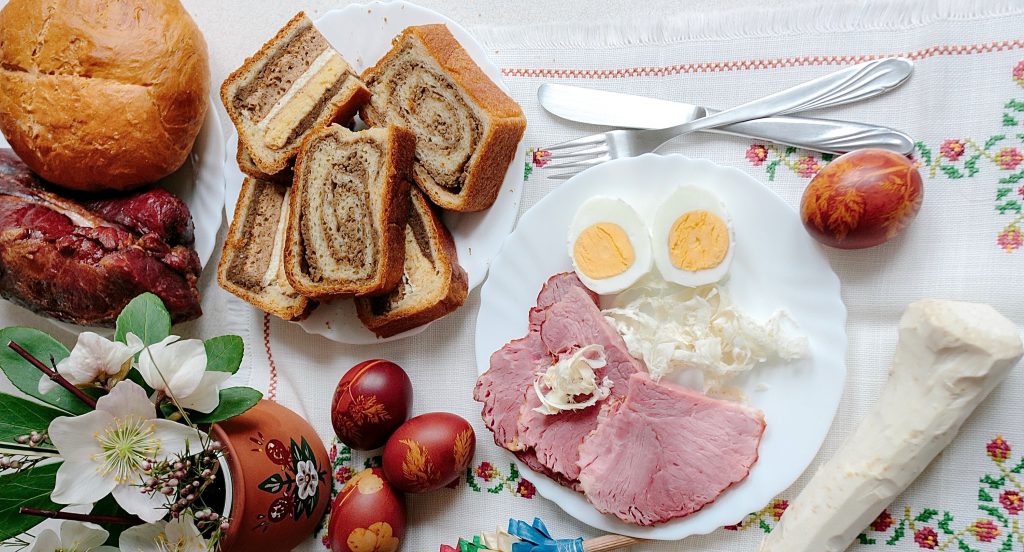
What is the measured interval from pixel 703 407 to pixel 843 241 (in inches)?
16.2

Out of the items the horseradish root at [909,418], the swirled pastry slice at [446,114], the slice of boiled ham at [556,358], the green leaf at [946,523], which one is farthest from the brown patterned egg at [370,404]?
the green leaf at [946,523]

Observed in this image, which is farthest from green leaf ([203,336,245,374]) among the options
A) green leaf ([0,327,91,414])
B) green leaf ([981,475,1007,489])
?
green leaf ([981,475,1007,489])

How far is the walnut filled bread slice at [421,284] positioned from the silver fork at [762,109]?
293mm

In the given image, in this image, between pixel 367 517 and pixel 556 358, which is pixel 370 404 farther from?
pixel 556 358

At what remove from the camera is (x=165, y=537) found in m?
1.15

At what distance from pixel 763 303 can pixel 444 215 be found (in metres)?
0.73

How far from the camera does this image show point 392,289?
5.37 ft

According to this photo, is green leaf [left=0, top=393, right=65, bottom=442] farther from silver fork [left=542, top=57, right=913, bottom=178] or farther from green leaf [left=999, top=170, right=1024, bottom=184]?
green leaf [left=999, top=170, right=1024, bottom=184]

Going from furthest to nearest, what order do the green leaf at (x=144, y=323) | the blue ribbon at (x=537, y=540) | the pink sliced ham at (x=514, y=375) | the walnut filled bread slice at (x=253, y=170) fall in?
the walnut filled bread slice at (x=253, y=170)
the pink sliced ham at (x=514, y=375)
the blue ribbon at (x=537, y=540)
the green leaf at (x=144, y=323)

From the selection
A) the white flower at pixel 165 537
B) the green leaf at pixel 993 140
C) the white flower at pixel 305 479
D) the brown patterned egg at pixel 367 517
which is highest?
the green leaf at pixel 993 140

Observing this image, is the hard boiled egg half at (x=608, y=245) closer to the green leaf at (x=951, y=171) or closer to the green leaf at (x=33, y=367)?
the green leaf at (x=951, y=171)

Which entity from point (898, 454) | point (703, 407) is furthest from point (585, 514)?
point (898, 454)

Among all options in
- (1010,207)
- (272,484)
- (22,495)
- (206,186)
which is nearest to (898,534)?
(1010,207)

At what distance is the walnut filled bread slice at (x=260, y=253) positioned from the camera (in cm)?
170
